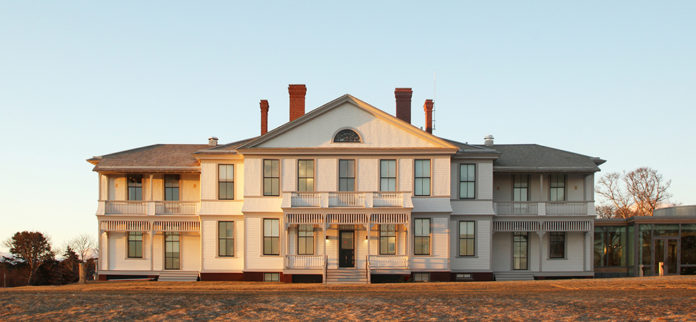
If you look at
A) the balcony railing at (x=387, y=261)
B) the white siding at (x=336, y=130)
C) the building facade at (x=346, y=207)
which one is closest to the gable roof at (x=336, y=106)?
the building facade at (x=346, y=207)

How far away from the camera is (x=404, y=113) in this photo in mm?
34969

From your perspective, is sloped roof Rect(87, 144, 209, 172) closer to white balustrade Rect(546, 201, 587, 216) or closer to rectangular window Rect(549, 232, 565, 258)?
white balustrade Rect(546, 201, 587, 216)

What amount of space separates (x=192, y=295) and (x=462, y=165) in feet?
52.3

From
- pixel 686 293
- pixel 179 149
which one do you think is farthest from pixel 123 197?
pixel 686 293

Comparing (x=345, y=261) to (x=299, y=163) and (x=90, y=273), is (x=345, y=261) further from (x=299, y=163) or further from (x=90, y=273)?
(x=90, y=273)

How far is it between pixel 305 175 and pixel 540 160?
485 inches

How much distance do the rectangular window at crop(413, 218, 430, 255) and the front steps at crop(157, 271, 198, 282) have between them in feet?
37.0

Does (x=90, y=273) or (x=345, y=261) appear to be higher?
(x=345, y=261)

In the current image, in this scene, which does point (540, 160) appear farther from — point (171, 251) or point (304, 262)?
point (171, 251)

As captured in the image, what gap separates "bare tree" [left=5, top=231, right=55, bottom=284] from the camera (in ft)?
165

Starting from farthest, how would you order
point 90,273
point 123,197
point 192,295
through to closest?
point 90,273
point 123,197
point 192,295

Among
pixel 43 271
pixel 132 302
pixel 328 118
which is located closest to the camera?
pixel 132 302

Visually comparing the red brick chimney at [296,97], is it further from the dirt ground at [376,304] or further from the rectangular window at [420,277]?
the dirt ground at [376,304]

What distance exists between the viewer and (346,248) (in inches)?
1265
